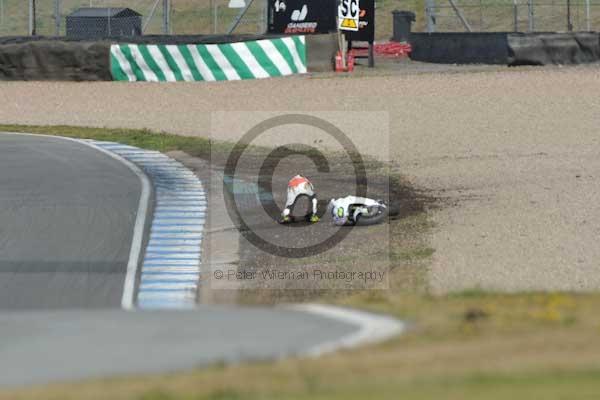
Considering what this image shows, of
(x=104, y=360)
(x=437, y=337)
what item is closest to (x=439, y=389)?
(x=437, y=337)

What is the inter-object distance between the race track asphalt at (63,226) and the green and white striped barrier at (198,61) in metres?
9.43

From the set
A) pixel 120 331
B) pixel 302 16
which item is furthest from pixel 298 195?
pixel 302 16

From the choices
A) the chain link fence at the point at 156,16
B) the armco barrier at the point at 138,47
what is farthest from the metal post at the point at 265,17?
the chain link fence at the point at 156,16

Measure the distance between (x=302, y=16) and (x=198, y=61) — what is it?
6157 millimetres

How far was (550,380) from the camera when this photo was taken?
18.7 ft

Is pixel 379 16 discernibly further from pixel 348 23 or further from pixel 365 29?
pixel 348 23

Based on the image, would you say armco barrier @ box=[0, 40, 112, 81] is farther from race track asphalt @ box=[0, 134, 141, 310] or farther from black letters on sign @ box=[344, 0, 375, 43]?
race track asphalt @ box=[0, 134, 141, 310]

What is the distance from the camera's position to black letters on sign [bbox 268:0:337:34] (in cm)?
3553

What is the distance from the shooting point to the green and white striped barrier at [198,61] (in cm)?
3084

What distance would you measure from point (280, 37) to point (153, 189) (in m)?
14.7

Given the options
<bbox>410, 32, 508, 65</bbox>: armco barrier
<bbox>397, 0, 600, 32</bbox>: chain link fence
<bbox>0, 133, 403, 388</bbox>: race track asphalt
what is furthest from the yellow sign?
<bbox>0, 133, 403, 388</bbox>: race track asphalt

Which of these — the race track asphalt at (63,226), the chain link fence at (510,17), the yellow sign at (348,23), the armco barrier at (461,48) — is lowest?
the race track asphalt at (63,226)

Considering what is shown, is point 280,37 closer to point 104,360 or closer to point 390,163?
point 390,163

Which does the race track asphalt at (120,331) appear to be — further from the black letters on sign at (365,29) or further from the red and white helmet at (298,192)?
the black letters on sign at (365,29)
